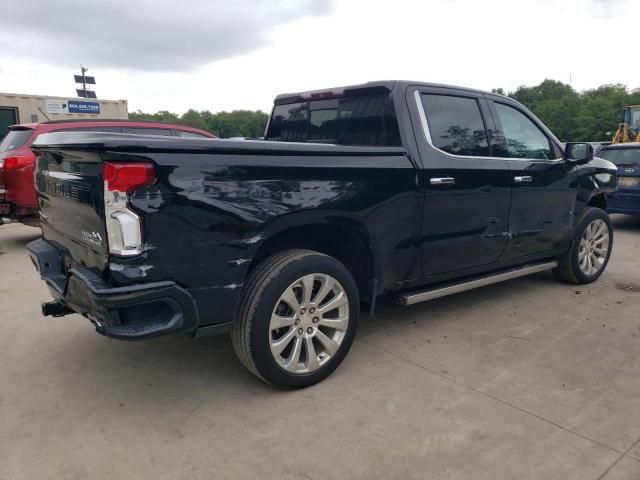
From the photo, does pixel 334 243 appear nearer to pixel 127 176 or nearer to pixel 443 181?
pixel 443 181

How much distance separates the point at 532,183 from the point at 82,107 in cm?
2186

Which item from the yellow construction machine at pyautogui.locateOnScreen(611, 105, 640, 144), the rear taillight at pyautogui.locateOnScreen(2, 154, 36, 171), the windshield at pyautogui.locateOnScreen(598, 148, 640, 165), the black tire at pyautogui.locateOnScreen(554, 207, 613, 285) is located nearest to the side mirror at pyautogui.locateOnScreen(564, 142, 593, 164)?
the black tire at pyautogui.locateOnScreen(554, 207, 613, 285)

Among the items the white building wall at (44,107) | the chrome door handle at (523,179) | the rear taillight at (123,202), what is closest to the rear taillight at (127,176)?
the rear taillight at (123,202)

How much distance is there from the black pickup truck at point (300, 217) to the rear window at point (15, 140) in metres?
4.27

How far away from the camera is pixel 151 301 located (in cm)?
247

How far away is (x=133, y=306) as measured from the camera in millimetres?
2494

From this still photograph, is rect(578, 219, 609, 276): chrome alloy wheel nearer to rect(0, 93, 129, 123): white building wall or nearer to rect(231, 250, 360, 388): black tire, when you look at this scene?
rect(231, 250, 360, 388): black tire

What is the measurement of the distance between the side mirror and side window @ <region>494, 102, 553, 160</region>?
208mm

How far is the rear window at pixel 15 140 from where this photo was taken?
7.00m

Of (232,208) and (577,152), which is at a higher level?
(577,152)

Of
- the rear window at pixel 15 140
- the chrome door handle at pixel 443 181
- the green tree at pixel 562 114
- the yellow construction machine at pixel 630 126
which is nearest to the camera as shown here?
the chrome door handle at pixel 443 181

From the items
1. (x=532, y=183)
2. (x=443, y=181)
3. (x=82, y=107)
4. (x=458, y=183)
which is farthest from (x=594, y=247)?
(x=82, y=107)

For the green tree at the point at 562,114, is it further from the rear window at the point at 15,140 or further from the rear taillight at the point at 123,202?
the rear taillight at the point at 123,202

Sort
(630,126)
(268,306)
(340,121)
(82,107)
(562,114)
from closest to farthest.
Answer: (268,306)
(340,121)
(630,126)
(82,107)
(562,114)
